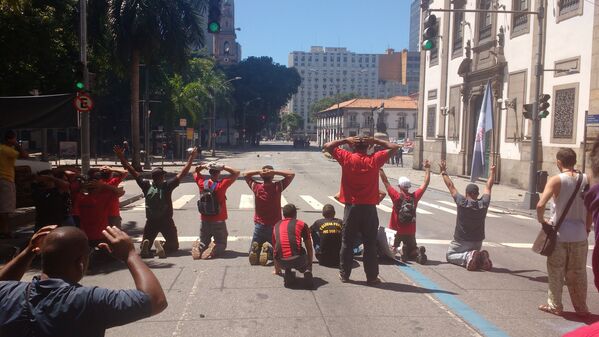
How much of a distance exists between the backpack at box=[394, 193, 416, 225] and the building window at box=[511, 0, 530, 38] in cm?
1996

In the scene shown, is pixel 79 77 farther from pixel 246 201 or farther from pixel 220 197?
pixel 220 197

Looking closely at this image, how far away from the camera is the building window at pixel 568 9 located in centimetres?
2102

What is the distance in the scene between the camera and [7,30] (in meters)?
16.7

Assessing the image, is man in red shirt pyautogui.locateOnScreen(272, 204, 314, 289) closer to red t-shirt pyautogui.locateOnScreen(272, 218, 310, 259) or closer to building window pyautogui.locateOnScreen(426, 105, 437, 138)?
red t-shirt pyautogui.locateOnScreen(272, 218, 310, 259)

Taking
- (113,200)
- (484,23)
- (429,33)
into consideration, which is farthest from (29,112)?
(484,23)

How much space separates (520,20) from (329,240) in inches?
881

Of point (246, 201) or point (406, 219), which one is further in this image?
point (246, 201)

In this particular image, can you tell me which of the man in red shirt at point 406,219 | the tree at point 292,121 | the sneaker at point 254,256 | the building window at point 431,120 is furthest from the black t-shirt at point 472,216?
the tree at point 292,121

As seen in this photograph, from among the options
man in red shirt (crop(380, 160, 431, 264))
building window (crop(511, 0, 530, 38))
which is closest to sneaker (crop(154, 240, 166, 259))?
man in red shirt (crop(380, 160, 431, 264))

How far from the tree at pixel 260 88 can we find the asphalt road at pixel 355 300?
81.9 meters

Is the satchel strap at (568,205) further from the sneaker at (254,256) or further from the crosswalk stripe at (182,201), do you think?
A: the crosswalk stripe at (182,201)

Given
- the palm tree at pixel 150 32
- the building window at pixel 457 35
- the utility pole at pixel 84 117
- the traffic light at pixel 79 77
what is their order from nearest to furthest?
the traffic light at pixel 79 77
the utility pole at pixel 84 117
the palm tree at pixel 150 32
the building window at pixel 457 35

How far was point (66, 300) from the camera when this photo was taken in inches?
99.5

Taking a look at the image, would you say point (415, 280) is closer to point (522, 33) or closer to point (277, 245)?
point (277, 245)
